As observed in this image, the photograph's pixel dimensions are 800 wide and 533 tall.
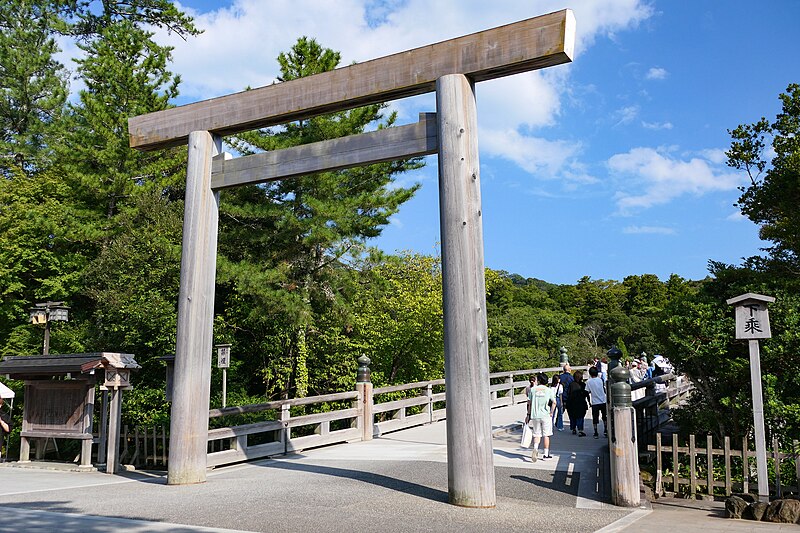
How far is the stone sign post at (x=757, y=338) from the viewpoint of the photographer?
6.54 metres

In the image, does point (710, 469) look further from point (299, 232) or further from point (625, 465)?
point (299, 232)

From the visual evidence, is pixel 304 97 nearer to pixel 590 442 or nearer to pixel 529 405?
pixel 529 405

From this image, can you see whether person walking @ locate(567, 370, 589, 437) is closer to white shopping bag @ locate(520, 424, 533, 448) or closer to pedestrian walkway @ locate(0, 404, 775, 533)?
white shopping bag @ locate(520, 424, 533, 448)

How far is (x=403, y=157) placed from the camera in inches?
278

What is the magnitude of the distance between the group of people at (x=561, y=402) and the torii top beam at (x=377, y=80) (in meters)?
5.39

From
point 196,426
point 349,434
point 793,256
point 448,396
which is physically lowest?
point 349,434

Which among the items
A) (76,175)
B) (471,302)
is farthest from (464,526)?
(76,175)

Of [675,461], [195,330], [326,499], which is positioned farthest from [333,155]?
[675,461]

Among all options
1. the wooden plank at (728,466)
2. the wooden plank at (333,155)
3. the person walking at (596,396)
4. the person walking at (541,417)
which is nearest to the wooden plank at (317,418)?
the person walking at (541,417)

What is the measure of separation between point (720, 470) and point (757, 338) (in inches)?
92.2

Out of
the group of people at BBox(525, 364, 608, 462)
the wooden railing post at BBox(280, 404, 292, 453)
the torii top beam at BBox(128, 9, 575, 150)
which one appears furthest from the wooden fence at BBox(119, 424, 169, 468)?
the group of people at BBox(525, 364, 608, 462)

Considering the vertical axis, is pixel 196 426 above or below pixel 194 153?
below

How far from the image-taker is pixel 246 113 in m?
8.12

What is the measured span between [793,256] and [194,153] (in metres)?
9.16
